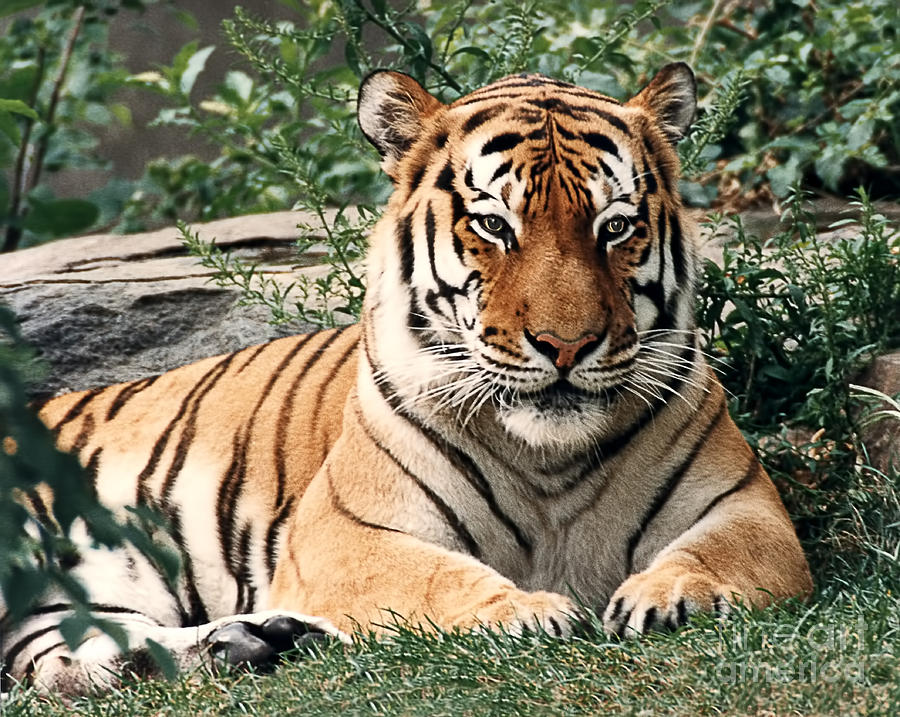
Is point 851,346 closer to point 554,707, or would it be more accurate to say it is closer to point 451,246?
point 451,246

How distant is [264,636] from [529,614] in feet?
2.31

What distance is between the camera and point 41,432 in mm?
1367

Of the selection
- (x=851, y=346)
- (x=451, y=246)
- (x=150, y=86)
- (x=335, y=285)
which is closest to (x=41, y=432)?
(x=451, y=246)

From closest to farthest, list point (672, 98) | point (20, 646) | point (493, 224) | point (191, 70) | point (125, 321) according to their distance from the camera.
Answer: point (493, 224), point (672, 98), point (20, 646), point (125, 321), point (191, 70)

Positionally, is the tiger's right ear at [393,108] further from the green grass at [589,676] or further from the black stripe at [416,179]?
the green grass at [589,676]

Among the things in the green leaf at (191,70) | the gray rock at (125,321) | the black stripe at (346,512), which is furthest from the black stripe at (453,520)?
the green leaf at (191,70)

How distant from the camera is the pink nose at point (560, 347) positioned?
2945 millimetres

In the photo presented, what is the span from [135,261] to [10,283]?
2.43 feet

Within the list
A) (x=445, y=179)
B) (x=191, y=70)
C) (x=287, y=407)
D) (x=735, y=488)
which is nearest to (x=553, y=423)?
(x=735, y=488)

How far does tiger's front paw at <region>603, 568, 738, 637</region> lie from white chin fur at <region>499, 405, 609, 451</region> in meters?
0.36

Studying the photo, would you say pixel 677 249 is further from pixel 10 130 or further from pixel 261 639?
pixel 10 130

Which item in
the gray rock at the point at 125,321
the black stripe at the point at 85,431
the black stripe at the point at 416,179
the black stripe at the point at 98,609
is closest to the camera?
the black stripe at the point at 416,179

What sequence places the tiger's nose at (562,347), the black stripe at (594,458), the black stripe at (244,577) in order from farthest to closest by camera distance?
the black stripe at (244,577), the black stripe at (594,458), the tiger's nose at (562,347)

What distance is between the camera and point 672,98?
11.5ft
